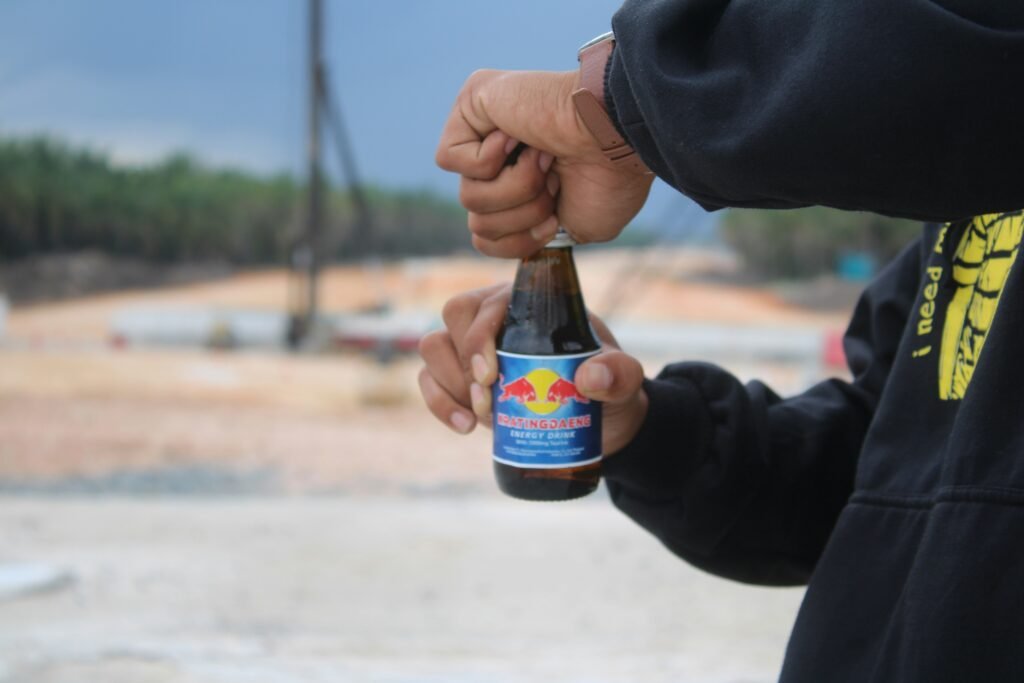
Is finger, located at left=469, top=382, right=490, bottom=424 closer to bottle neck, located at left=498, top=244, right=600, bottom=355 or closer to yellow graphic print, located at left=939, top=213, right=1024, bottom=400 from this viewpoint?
bottle neck, located at left=498, top=244, right=600, bottom=355

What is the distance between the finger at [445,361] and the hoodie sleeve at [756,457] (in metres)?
0.24

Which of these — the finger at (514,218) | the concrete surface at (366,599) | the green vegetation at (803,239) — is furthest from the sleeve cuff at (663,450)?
the green vegetation at (803,239)

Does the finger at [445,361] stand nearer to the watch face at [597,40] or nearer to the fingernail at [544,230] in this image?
the fingernail at [544,230]

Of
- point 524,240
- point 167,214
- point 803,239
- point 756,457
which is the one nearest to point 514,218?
point 524,240

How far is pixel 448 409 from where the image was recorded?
1570mm

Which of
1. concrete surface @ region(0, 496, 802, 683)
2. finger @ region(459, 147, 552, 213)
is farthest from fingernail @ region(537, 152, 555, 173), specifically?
concrete surface @ region(0, 496, 802, 683)

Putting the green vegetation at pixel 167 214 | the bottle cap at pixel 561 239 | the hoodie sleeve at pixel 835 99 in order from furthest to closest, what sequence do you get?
1. the green vegetation at pixel 167 214
2. the bottle cap at pixel 561 239
3. the hoodie sleeve at pixel 835 99

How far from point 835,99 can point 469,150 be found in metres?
0.53

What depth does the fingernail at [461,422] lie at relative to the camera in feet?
5.10

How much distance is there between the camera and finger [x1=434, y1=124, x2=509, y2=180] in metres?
1.31

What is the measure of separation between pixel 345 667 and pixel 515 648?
77cm

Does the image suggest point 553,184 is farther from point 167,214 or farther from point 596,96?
point 167,214

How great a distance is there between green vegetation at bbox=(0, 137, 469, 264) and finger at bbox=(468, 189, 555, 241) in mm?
15227

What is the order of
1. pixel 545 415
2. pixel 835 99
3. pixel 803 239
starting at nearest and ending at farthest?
pixel 835 99 < pixel 545 415 < pixel 803 239
